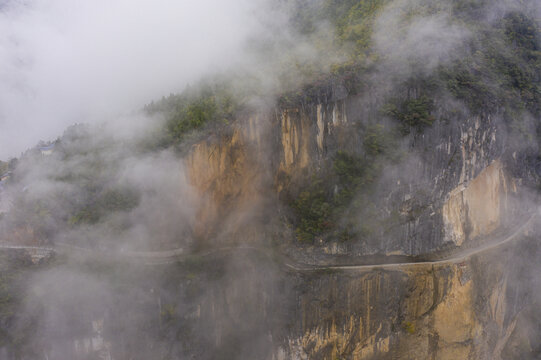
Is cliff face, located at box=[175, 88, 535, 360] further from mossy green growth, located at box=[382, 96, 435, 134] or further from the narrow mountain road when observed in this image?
mossy green growth, located at box=[382, 96, 435, 134]

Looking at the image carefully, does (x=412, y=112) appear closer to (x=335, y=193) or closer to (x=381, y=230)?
(x=335, y=193)

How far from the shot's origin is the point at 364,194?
15.1 metres

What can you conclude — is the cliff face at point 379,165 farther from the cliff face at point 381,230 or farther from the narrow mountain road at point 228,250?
the narrow mountain road at point 228,250

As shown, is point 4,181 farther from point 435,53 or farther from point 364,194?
point 435,53

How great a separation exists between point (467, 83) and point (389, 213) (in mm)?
6905

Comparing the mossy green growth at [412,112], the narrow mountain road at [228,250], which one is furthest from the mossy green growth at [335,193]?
the mossy green growth at [412,112]

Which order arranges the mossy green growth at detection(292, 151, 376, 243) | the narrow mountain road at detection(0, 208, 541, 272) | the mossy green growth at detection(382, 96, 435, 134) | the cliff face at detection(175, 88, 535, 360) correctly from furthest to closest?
1. the mossy green growth at detection(292, 151, 376, 243)
2. the cliff face at detection(175, 88, 535, 360)
3. the mossy green growth at detection(382, 96, 435, 134)
4. the narrow mountain road at detection(0, 208, 541, 272)

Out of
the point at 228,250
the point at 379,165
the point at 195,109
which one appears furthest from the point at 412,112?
the point at 228,250

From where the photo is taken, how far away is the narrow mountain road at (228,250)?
14.2 metres

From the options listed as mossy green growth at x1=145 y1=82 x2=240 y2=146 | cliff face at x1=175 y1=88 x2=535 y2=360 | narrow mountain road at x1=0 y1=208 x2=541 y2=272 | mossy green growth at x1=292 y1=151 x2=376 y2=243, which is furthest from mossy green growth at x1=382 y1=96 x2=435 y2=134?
mossy green growth at x1=145 y1=82 x2=240 y2=146

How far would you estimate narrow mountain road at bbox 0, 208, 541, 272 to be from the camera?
1416 cm

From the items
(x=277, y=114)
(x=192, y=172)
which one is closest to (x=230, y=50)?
(x=277, y=114)

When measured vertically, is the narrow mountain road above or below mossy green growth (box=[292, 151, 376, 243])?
below

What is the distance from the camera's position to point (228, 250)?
1541cm
